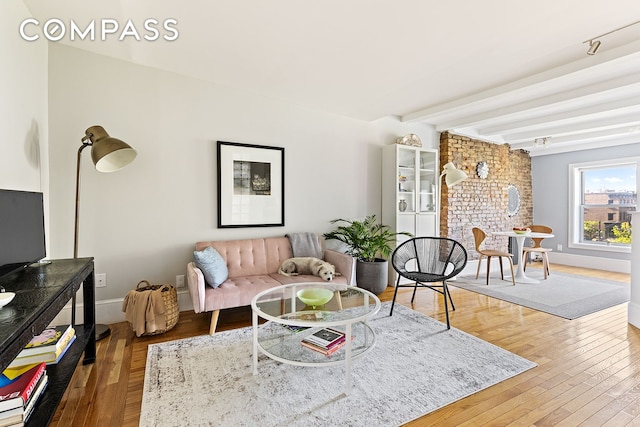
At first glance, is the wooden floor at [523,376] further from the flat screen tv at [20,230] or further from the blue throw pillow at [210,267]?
the flat screen tv at [20,230]

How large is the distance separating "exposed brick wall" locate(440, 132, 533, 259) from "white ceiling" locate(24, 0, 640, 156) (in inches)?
49.7

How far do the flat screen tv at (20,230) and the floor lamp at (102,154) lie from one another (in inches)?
20.3

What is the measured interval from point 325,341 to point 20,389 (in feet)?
4.87

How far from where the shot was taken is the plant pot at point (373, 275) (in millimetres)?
3893

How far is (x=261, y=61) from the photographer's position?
111 inches

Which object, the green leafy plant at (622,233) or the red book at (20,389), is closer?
the red book at (20,389)

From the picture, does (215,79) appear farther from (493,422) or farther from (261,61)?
(493,422)

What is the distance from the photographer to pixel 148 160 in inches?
120

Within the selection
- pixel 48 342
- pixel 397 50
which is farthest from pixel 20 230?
pixel 397 50

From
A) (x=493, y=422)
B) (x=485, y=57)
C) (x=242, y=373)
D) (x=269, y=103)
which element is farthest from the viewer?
(x=269, y=103)

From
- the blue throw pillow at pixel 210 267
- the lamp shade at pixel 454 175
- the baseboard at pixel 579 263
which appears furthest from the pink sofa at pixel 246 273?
the baseboard at pixel 579 263

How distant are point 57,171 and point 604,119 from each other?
6.62 m

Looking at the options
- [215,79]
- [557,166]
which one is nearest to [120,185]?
[215,79]

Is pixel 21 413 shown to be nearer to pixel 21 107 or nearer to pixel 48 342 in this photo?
pixel 48 342
